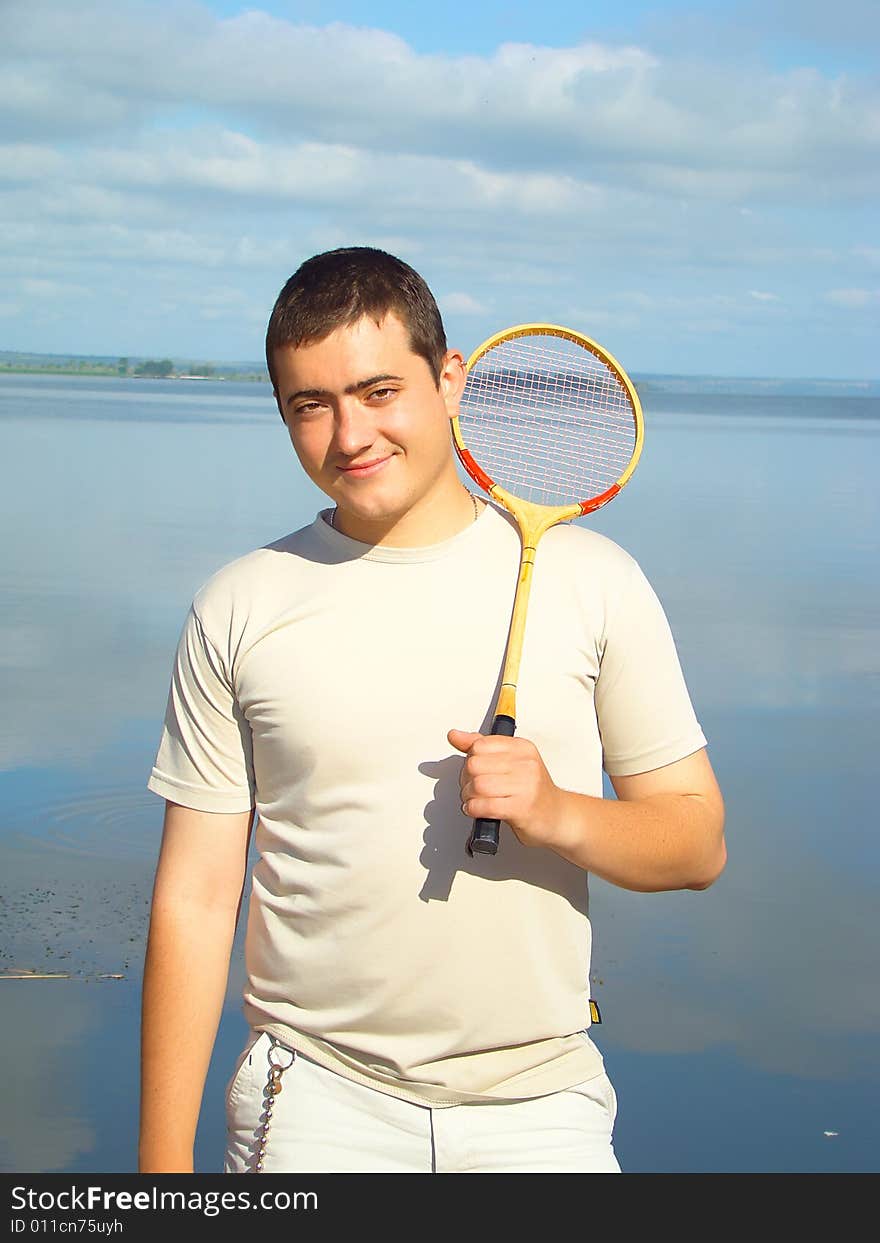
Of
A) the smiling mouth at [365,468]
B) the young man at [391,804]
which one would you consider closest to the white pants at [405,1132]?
the young man at [391,804]

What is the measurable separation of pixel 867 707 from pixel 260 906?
5.78 m

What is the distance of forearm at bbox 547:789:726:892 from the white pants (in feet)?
1.24

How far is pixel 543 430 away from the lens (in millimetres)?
3975

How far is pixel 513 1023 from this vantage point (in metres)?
2.72

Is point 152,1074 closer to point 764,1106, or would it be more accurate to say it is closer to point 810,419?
point 764,1106

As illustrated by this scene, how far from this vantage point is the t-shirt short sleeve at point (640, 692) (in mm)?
2842

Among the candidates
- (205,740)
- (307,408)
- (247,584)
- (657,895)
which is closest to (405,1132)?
(205,740)

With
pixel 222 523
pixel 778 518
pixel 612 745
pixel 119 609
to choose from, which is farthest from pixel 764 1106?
pixel 778 518

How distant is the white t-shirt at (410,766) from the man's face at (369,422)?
110 mm

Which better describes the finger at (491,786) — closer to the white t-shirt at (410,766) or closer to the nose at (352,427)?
the white t-shirt at (410,766)

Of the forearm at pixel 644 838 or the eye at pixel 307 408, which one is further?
the eye at pixel 307 408

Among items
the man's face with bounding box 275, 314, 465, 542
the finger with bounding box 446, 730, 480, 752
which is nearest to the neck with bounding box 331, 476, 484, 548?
the man's face with bounding box 275, 314, 465, 542

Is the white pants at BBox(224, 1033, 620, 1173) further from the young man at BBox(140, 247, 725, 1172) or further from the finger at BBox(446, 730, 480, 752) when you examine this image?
the finger at BBox(446, 730, 480, 752)
